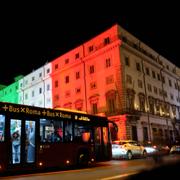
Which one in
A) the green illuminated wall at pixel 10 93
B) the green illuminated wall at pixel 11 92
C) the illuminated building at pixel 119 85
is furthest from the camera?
the green illuminated wall at pixel 10 93

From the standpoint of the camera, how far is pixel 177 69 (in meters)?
58.3

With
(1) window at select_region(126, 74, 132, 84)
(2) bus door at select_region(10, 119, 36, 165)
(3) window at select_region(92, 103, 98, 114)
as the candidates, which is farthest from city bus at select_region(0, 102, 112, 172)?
(3) window at select_region(92, 103, 98, 114)

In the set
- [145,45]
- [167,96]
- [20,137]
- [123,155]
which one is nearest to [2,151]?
[20,137]

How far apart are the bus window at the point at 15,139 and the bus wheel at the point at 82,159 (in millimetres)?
4402

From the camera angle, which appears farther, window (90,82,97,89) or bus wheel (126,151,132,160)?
window (90,82,97,89)

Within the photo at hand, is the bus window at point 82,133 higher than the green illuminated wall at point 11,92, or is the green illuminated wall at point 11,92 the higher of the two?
the green illuminated wall at point 11,92

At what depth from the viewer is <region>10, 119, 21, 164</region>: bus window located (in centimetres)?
1261

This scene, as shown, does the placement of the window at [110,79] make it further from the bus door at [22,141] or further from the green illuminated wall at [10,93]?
the green illuminated wall at [10,93]

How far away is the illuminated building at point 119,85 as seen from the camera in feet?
127

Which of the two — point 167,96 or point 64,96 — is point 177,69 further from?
point 64,96

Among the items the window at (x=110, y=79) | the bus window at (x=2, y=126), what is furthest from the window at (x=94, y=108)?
the bus window at (x=2, y=126)

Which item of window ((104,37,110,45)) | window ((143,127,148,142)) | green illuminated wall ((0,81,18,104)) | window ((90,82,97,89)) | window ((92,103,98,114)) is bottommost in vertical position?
window ((143,127,148,142))

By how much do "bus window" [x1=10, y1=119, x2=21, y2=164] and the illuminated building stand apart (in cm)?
2438

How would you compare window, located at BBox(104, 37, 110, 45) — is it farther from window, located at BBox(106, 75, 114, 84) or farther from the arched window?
the arched window
